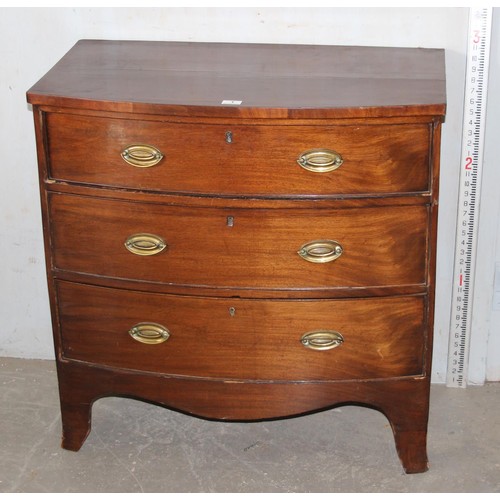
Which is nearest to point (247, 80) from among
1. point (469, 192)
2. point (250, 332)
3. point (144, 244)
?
point (144, 244)

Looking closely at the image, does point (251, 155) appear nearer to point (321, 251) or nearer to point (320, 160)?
point (320, 160)

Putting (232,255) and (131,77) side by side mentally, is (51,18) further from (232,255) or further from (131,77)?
(232,255)

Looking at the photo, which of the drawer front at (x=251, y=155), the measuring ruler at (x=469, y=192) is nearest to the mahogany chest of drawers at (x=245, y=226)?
the drawer front at (x=251, y=155)

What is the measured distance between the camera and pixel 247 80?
2.67 metres

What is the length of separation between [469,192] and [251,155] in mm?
835

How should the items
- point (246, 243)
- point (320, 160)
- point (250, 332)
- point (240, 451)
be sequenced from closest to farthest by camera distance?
point (320, 160), point (246, 243), point (250, 332), point (240, 451)

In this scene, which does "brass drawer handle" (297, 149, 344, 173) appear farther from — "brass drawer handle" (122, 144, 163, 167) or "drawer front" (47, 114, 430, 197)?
"brass drawer handle" (122, 144, 163, 167)

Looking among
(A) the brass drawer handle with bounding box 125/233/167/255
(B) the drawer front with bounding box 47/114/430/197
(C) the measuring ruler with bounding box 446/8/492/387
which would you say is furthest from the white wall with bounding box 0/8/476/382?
(A) the brass drawer handle with bounding box 125/233/167/255

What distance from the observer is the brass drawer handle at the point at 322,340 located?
271cm

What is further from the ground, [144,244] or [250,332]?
[144,244]

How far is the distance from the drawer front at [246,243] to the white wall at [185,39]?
561 millimetres

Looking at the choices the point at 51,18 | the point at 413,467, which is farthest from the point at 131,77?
the point at 413,467

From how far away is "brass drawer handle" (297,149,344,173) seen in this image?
2500 millimetres

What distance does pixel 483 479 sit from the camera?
2.88m
